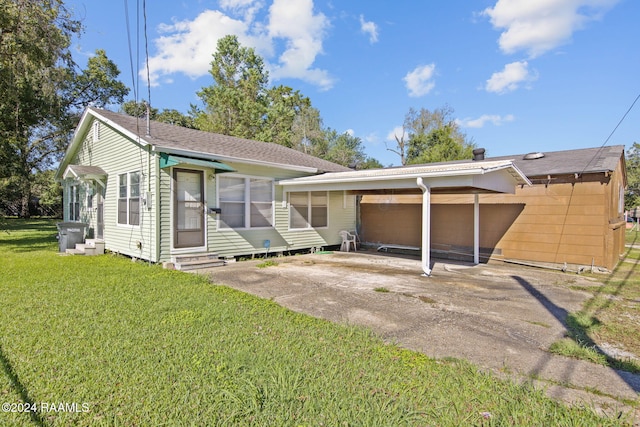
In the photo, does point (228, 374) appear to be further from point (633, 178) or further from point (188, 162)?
point (633, 178)

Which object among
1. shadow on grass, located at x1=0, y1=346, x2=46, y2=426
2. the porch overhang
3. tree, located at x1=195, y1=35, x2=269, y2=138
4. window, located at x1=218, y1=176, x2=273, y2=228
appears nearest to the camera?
shadow on grass, located at x1=0, y1=346, x2=46, y2=426

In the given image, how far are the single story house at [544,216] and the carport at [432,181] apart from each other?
Answer: 0.54 metres

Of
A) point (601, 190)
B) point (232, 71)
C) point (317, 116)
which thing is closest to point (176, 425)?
point (601, 190)

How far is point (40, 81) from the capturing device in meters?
11.5

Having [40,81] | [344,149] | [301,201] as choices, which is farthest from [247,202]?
[344,149]

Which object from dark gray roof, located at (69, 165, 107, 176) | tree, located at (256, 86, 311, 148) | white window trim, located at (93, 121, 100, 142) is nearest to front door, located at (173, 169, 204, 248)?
dark gray roof, located at (69, 165, 107, 176)

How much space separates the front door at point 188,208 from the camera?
8039mm

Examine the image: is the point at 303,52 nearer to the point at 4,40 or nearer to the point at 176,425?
the point at 4,40

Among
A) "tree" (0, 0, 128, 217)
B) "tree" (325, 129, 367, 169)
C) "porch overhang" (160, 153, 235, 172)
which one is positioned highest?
"tree" (325, 129, 367, 169)

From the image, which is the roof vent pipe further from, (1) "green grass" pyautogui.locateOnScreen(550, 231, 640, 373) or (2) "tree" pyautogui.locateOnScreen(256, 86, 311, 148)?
(2) "tree" pyautogui.locateOnScreen(256, 86, 311, 148)

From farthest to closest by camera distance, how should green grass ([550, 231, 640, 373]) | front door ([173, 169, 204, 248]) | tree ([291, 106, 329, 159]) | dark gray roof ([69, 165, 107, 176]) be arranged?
tree ([291, 106, 329, 159])
dark gray roof ([69, 165, 107, 176])
front door ([173, 169, 204, 248])
green grass ([550, 231, 640, 373])

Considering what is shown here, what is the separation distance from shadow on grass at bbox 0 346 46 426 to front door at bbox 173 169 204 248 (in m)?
5.00

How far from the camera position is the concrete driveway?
3056 mm

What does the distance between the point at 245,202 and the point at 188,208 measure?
5.24 ft
